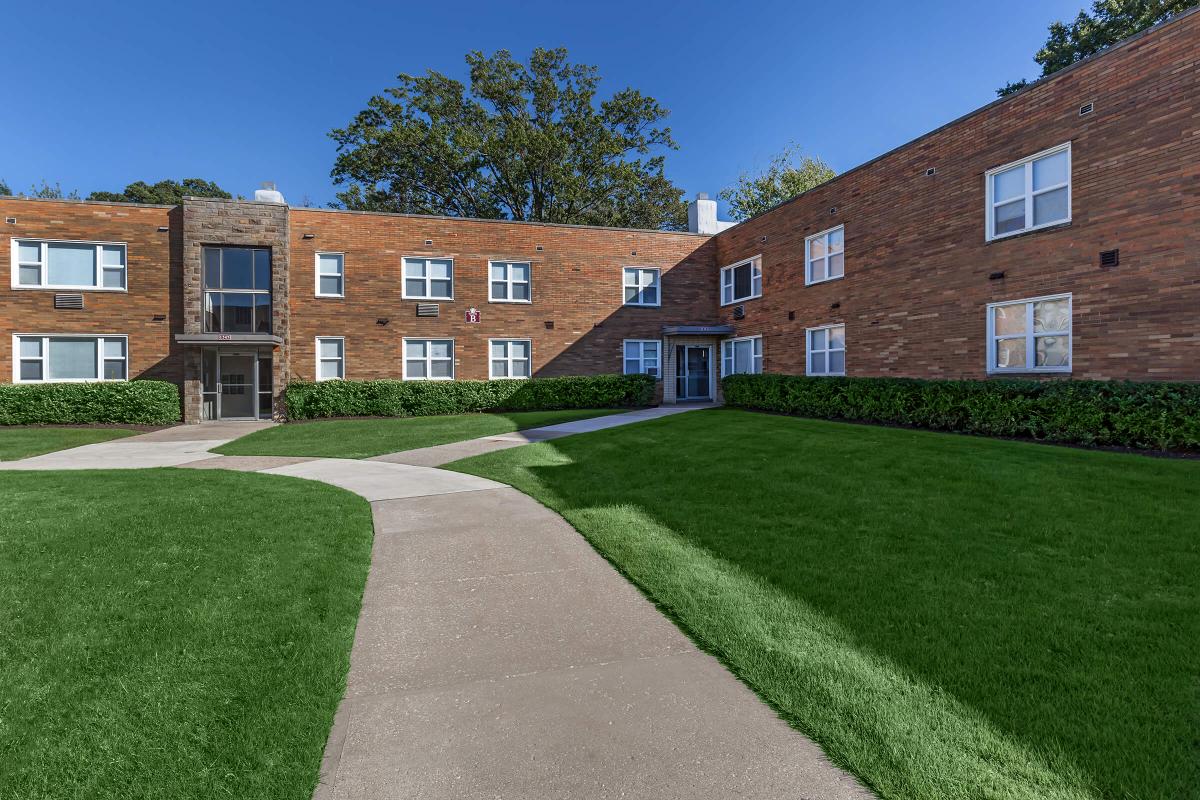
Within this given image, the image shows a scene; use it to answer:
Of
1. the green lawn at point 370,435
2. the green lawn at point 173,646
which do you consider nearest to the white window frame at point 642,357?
the green lawn at point 370,435

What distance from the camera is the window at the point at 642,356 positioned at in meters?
22.5

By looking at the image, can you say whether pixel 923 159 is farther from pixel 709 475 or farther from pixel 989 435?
pixel 709 475

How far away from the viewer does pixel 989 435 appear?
34.8ft

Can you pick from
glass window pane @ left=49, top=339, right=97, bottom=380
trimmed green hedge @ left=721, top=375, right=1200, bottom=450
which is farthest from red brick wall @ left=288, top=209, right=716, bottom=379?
trimmed green hedge @ left=721, top=375, right=1200, bottom=450

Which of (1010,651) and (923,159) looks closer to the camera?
(1010,651)

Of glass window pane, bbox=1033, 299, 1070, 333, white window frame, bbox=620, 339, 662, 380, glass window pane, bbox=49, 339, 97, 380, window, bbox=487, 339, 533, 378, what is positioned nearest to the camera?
glass window pane, bbox=1033, 299, 1070, 333

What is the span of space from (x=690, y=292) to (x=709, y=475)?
16.8m

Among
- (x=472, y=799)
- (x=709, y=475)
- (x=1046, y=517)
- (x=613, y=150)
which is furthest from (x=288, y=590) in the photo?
(x=613, y=150)

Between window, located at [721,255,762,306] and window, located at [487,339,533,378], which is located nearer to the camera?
window, located at [721,255,762,306]

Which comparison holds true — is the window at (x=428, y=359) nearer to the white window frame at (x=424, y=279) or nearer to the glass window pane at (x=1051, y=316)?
the white window frame at (x=424, y=279)

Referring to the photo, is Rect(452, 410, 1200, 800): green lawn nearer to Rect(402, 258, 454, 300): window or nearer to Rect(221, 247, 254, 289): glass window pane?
Rect(402, 258, 454, 300): window

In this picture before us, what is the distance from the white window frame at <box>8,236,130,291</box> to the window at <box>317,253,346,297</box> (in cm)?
572

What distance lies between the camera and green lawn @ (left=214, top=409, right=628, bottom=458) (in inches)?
442

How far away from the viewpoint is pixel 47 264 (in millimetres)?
17609
